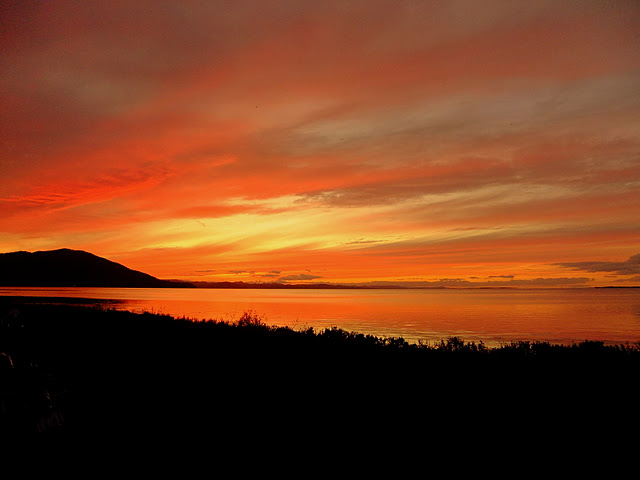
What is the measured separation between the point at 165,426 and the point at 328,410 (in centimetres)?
286

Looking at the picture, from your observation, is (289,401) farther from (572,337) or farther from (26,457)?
(572,337)

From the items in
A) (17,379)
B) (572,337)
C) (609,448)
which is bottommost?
(572,337)

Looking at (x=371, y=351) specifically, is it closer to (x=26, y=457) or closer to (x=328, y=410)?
(x=328, y=410)

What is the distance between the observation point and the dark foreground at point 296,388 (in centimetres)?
728

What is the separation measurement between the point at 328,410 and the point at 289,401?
0.94 metres

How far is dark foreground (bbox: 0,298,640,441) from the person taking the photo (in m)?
7.28

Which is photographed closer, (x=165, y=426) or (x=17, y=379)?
(x=17, y=379)

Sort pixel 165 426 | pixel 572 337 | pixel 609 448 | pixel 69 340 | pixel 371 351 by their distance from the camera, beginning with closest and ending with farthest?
pixel 609 448
pixel 165 426
pixel 371 351
pixel 69 340
pixel 572 337

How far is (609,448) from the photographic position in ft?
22.0

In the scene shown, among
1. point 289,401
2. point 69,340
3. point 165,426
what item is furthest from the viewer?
point 69,340

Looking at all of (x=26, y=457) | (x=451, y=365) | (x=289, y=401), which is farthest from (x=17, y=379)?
(x=451, y=365)

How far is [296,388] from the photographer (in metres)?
9.88

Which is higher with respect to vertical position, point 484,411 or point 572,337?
point 484,411

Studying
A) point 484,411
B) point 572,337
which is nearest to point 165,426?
point 484,411
